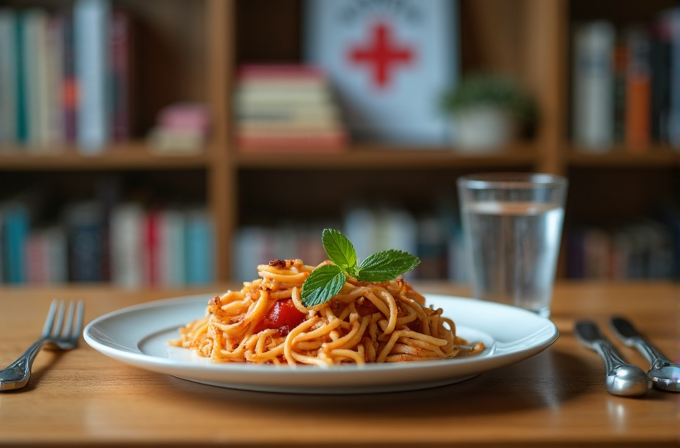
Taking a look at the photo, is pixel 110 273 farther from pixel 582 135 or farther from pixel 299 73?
pixel 582 135

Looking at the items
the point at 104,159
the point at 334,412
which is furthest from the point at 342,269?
the point at 104,159

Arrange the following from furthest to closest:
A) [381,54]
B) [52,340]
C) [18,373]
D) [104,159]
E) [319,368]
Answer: [381,54]
[104,159]
[52,340]
[18,373]
[319,368]

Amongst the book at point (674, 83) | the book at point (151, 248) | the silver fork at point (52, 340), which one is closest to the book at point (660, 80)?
the book at point (674, 83)

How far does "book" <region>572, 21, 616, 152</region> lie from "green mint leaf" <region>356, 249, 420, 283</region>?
4.59 feet

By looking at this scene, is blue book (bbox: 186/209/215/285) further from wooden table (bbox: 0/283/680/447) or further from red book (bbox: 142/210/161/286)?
wooden table (bbox: 0/283/680/447)

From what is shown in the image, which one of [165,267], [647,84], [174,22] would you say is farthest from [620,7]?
[165,267]

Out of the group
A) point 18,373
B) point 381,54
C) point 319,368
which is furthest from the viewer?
point 381,54

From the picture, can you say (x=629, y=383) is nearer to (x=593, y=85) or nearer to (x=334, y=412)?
(x=334, y=412)

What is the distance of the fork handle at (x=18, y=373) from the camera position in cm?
69

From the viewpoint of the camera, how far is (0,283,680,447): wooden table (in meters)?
0.57

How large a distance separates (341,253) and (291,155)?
4.07 ft

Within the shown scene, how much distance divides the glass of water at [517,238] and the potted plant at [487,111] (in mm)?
1074

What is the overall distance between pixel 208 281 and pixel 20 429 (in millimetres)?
1478

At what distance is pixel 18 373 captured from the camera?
71 centimetres
